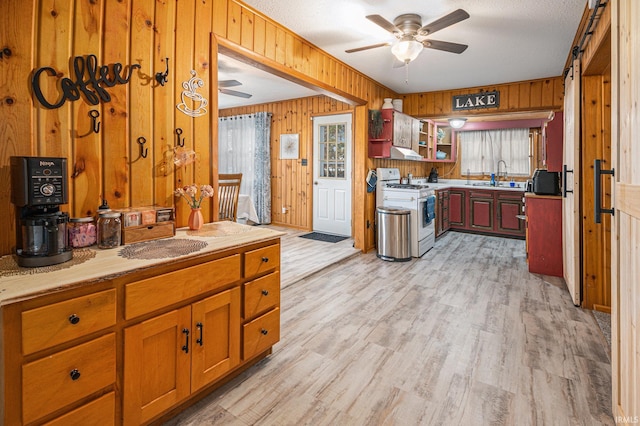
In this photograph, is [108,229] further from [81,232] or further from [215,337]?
[215,337]

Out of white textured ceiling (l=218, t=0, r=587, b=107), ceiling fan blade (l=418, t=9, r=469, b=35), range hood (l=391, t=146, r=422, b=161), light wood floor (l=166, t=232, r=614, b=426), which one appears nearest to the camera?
light wood floor (l=166, t=232, r=614, b=426)

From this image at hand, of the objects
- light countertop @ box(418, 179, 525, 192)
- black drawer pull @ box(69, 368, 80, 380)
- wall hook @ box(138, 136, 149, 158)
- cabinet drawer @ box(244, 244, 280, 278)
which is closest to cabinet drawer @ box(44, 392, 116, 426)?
black drawer pull @ box(69, 368, 80, 380)

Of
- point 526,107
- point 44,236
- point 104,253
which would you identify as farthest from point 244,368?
point 526,107

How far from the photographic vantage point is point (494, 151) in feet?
22.7

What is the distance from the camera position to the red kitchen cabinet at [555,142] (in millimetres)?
3928

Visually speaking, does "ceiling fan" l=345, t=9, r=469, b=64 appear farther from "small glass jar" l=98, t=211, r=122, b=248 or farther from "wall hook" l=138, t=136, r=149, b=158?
"small glass jar" l=98, t=211, r=122, b=248

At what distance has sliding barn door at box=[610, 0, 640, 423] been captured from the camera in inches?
51.5

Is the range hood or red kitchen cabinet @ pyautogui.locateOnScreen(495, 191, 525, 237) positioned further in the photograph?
red kitchen cabinet @ pyautogui.locateOnScreen(495, 191, 525, 237)

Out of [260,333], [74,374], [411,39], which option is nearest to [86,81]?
[74,374]

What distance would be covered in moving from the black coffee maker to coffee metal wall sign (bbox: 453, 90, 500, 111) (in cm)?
514

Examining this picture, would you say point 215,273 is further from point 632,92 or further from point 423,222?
point 423,222

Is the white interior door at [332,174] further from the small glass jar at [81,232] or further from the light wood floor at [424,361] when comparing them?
the small glass jar at [81,232]

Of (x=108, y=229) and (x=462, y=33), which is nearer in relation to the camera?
(x=108, y=229)

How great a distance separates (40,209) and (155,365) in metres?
0.84
